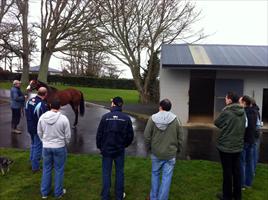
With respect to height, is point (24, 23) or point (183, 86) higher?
point (24, 23)

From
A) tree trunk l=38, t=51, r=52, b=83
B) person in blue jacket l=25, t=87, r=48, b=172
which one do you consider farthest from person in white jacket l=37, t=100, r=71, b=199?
tree trunk l=38, t=51, r=52, b=83

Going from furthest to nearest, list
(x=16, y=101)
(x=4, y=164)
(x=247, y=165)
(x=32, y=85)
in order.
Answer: (x=16, y=101) → (x=32, y=85) → (x=4, y=164) → (x=247, y=165)

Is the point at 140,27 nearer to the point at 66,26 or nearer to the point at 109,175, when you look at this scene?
the point at 66,26

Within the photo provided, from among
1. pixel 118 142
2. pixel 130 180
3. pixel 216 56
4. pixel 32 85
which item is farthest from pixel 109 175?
pixel 216 56

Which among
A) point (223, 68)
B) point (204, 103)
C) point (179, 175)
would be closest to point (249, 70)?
point (223, 68)

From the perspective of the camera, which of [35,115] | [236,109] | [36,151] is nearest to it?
[236,109]

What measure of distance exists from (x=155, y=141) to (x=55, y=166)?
175cm

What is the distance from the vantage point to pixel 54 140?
6.00m

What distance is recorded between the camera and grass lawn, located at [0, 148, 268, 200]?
651 cm

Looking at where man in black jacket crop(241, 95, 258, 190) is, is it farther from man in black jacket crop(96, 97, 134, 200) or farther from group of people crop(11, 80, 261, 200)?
man in black jacket crop(96, 97, 134, 200)

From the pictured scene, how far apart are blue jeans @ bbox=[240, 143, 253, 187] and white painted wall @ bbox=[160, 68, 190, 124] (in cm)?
868

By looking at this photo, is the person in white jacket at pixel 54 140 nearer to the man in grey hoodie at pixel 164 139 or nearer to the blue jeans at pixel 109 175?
the blue jeans at pixel 109 175

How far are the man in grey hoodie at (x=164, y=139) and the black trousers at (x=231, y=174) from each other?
98 centimetres

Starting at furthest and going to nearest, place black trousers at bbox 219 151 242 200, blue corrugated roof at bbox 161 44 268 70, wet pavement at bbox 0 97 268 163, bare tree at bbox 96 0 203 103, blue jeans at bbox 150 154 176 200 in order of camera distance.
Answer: bare tree at bbox 96 0 203 103, blue corrugated roof at bbox 161 44 268 70, wet pavement at bbox 0 97 268 163, black trousers at bbox 219 151 242 200, blue jeans at bbox 150 154 176 200
